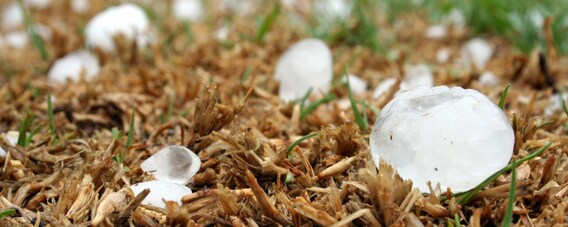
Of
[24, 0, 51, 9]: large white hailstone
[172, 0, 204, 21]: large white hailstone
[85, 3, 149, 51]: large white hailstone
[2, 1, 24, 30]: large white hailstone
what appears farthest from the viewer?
[24, 0, 51, 9]: large white hailstone

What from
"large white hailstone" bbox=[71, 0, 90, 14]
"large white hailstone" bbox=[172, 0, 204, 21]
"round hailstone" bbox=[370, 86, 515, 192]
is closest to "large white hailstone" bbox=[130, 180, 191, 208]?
"round hailstone" bbox=[370, 86, 515, 192]

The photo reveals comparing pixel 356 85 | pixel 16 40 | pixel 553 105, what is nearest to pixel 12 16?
pixel 16 40

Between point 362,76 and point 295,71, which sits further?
point 362,76

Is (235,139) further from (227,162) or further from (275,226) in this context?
(275,226)

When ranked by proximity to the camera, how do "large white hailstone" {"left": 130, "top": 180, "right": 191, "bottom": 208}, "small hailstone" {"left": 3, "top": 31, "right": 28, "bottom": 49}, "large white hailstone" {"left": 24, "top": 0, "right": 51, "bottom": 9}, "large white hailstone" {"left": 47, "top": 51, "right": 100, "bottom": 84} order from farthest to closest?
"large white hailstone" {"left": 24, "top": 0, "right": 51, "bottom": 9} → "small hailstone" {"left": 3, "top": 31, "right": 28, "bottom": 49} → "large white hailstone" {"left": 47, "top": 51, "right": 100, "bottom": 84} → "large white hailstone" {"left": 130, "top": 180, "right": 191, "bottom": 208}

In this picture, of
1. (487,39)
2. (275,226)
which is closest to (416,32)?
(487,39)

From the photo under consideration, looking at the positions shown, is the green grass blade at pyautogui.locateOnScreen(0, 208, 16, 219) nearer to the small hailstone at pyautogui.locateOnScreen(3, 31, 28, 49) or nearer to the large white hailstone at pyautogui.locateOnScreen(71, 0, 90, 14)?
the small hailstone at pyautogui.locateOnScreen(3, 31, 28, 49)
